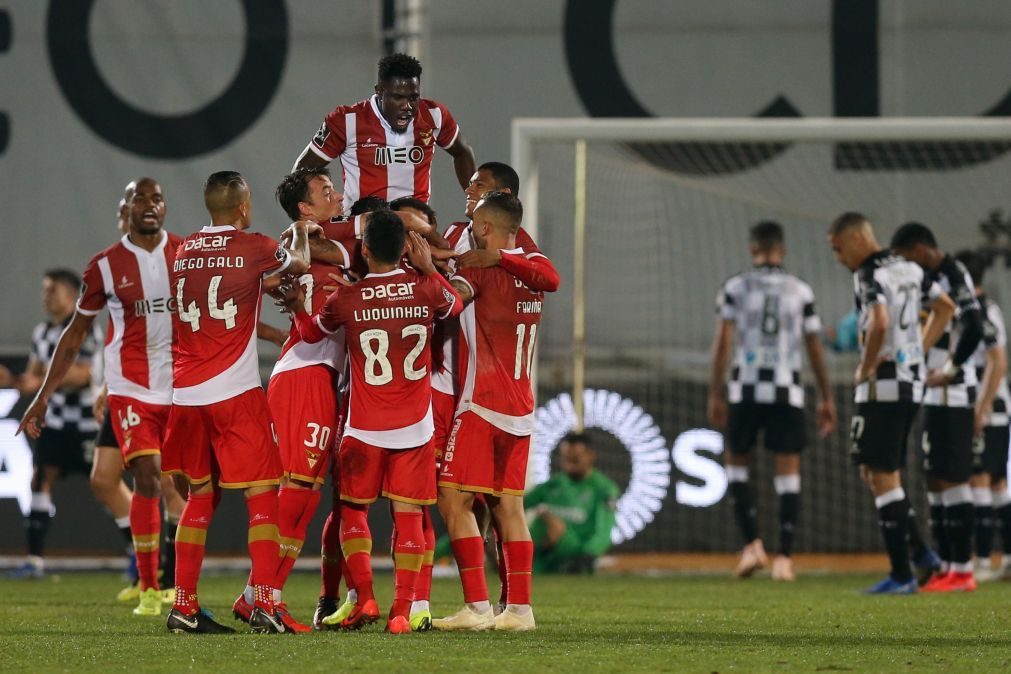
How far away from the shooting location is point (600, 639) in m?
5.52

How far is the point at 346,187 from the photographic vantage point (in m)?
6.68

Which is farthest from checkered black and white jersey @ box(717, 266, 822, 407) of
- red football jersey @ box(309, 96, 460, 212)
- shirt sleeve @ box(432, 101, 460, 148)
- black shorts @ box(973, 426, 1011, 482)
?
red football jersey @ box(309, 96, 460, 212)

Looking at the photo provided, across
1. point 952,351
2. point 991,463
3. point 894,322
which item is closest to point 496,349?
point 894,322

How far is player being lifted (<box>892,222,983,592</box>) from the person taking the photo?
29.1 feet

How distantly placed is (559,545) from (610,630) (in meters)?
4.56

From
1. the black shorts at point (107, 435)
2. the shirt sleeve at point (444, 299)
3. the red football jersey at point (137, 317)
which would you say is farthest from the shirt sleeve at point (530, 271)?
the black shorts at point (107, 435)

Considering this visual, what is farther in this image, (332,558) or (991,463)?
(991,463)

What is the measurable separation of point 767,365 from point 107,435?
173 inches

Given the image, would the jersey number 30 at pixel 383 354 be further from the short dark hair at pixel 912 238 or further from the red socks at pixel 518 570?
the short dark hair at pixel 912 238

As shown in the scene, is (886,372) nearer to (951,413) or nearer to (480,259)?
(951,413)

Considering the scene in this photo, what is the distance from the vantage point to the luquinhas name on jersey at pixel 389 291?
18.4 feet

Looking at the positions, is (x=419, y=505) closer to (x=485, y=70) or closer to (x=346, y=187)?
(x=346, y=187)

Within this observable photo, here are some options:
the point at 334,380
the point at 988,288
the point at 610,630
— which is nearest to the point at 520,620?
the point at 610,630

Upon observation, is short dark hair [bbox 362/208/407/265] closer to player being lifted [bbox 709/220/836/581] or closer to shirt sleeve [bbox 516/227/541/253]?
shirt sleeve [bbox 516/227/541/253]
